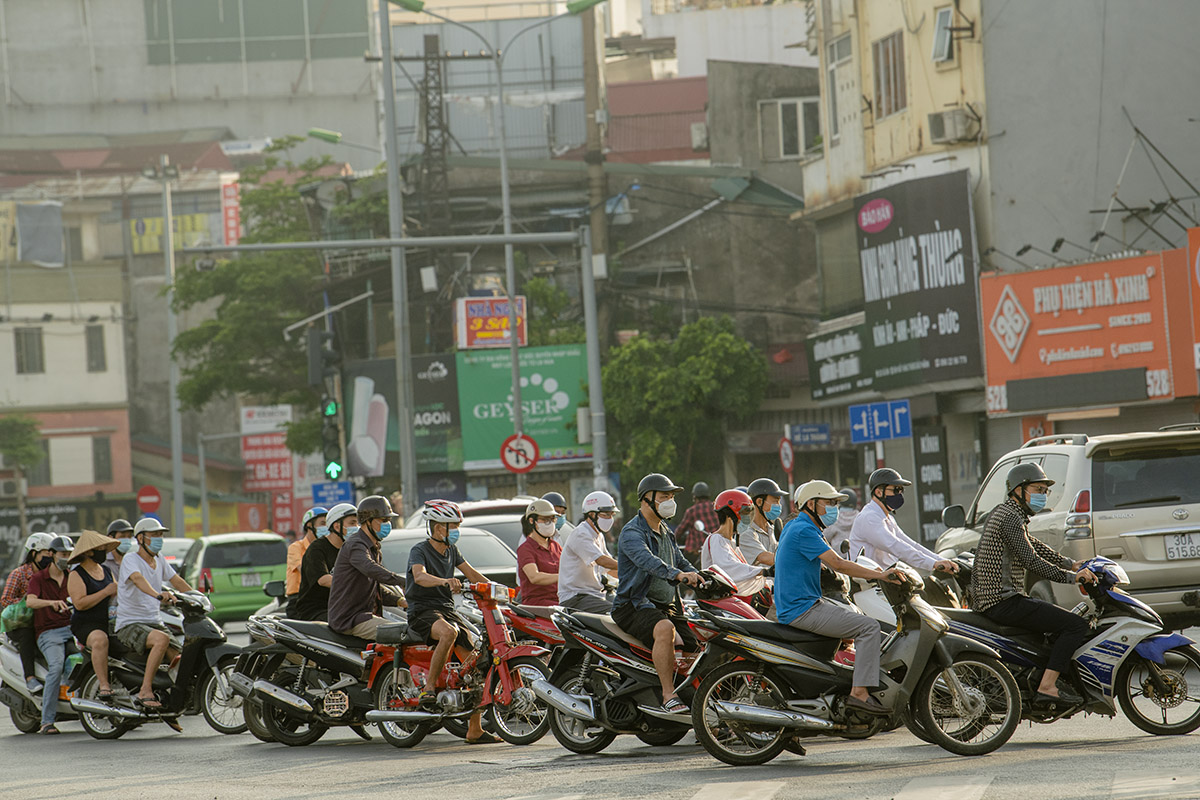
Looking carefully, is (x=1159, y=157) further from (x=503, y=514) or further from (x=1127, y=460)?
(x=1127, y=460)

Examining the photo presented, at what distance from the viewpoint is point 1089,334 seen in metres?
25.9

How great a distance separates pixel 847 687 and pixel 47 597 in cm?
767

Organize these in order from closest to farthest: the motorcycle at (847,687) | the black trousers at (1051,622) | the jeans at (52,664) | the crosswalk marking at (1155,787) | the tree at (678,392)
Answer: the crosswalk marking at (1155,787) < the motorcycle at (847,687) < the black trousers at (1051,622) < the jeans at (52,664) < the tree at (678,392)

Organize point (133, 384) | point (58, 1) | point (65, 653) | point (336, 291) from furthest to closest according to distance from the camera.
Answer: point (58, 1), point (133, 384), point (336, 291), point (65, 653)

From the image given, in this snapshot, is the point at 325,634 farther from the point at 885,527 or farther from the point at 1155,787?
the point at 1155,787

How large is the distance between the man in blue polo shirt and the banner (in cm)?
3285

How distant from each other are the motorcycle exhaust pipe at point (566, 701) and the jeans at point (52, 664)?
17.6ft

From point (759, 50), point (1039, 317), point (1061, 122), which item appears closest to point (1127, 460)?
point (1039, 317)

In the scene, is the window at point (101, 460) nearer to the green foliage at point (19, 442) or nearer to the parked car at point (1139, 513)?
the green foliage at point (19, 442)

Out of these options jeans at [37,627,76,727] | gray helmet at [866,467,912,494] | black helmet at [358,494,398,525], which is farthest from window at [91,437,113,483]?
gray helmet at [866,467,912,494]

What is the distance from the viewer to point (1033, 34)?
28.5 m

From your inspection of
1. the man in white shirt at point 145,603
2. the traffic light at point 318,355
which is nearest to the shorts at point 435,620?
the man in white shirt at point 145,603

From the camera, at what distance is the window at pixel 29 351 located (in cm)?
6481

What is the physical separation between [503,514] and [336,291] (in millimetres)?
30444
